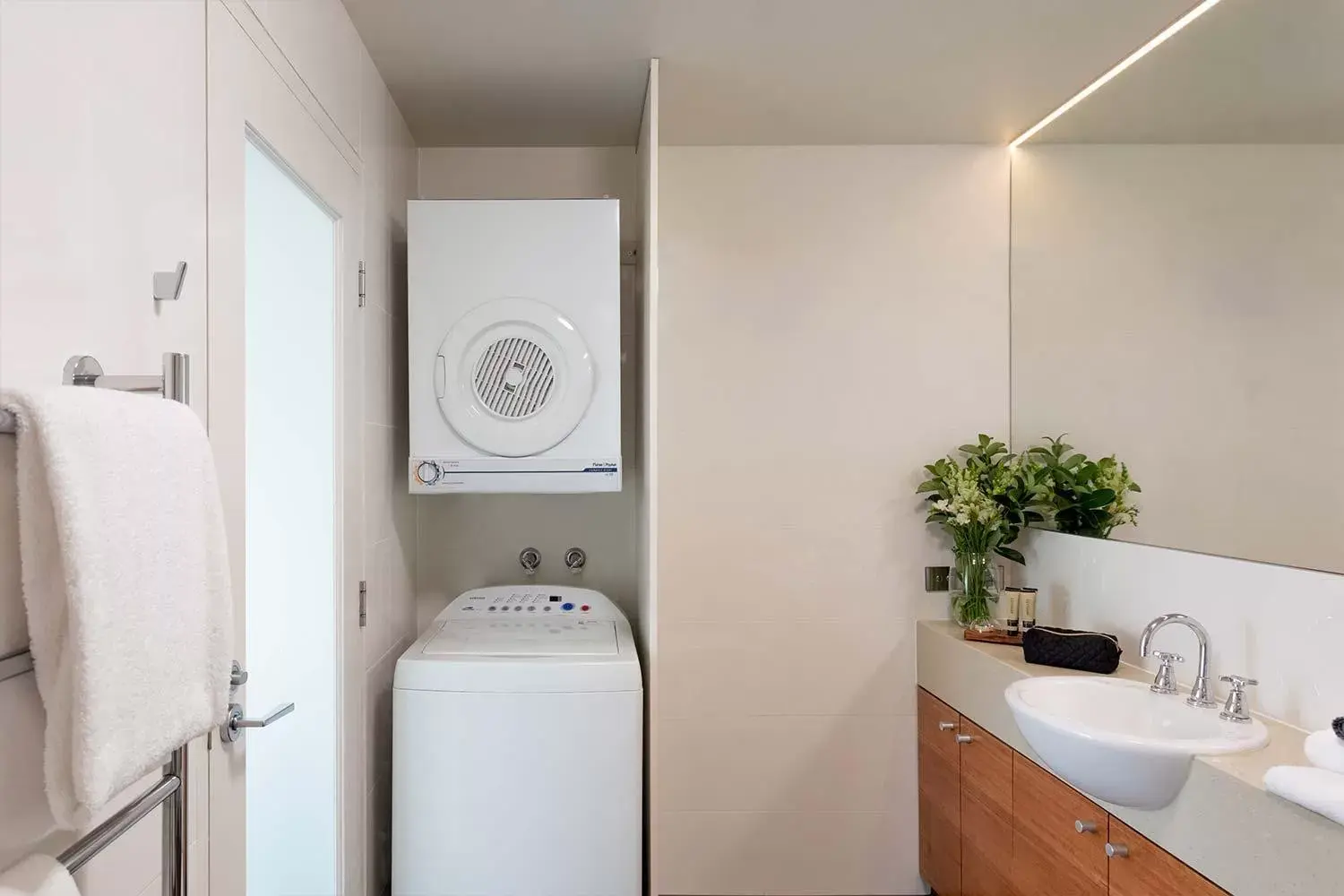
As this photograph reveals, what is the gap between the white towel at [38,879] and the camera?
786mm

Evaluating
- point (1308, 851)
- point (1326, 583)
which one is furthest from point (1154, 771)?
point (1326, 583)

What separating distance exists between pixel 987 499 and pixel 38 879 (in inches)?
93.9

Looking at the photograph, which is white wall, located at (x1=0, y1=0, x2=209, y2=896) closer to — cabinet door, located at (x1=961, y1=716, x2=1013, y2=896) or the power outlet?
cabinet door, located at (x1=961, y1=716, x2=1013, y2=896)

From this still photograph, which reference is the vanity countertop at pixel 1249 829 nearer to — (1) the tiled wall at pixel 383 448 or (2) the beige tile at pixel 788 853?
(2) the beige tile at pixel 788 853

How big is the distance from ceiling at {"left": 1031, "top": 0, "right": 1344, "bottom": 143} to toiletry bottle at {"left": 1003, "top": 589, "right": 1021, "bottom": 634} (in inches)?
48.0

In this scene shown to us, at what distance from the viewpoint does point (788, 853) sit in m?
2.88

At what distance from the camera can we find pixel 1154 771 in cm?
151

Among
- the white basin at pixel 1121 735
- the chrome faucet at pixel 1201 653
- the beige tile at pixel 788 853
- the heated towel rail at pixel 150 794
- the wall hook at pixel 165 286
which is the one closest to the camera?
the heated towel rail at pixel 150 794

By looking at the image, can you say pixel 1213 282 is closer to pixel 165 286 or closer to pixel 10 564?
pixel 165 286

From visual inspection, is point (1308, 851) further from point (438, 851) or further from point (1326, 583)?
point (438, 851)

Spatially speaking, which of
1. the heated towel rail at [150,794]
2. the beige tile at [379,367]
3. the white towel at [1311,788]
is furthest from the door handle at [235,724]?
the white towel at [1311,788]

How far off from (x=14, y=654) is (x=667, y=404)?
2.17 m

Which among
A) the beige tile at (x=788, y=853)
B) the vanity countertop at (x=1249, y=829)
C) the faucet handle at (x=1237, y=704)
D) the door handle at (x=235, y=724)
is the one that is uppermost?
the door handle at (x=235, y=724)

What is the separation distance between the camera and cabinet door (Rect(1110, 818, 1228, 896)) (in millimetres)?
1529
